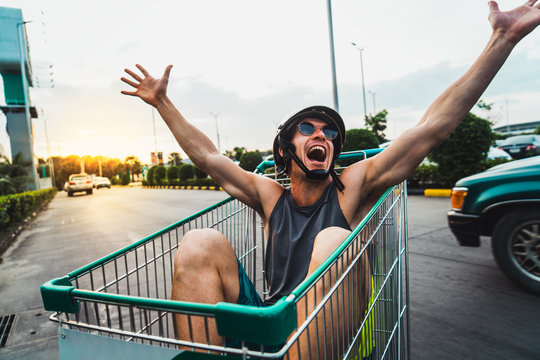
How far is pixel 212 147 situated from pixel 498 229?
2980 millimetres

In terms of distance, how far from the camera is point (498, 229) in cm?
347

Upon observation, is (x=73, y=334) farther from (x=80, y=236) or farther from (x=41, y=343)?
(x=80, y=236)

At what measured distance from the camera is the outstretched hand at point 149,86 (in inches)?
82.4

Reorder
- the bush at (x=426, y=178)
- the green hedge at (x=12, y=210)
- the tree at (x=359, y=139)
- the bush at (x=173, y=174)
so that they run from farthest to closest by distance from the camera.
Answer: the bush at (x=173, y=174)
the tree at (x=359, y=139)
the bush at (x=426, y=178)
the green hedge at (x=12, y=210)

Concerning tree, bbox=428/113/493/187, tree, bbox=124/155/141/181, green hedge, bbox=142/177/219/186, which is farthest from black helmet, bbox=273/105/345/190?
tree, bbox=124/155/141/181

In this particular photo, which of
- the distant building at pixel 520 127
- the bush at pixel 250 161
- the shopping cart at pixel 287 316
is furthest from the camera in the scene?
the distant building at pixel 520 127


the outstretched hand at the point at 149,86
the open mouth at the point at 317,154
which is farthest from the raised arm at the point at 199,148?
the open mouth at the point at 317,154

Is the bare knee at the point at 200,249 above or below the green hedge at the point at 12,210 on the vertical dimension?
above

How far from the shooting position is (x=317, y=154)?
82.7 inches

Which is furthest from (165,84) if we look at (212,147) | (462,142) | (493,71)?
(462,142)

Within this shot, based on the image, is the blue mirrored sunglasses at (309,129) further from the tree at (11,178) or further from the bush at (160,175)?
the bush at (160,175)

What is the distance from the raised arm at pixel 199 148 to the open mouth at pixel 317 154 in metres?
0.32

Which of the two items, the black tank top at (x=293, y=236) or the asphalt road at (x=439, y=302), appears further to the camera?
the asphalt road at (x=439, y=302)

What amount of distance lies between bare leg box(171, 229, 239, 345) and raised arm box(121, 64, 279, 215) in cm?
50
